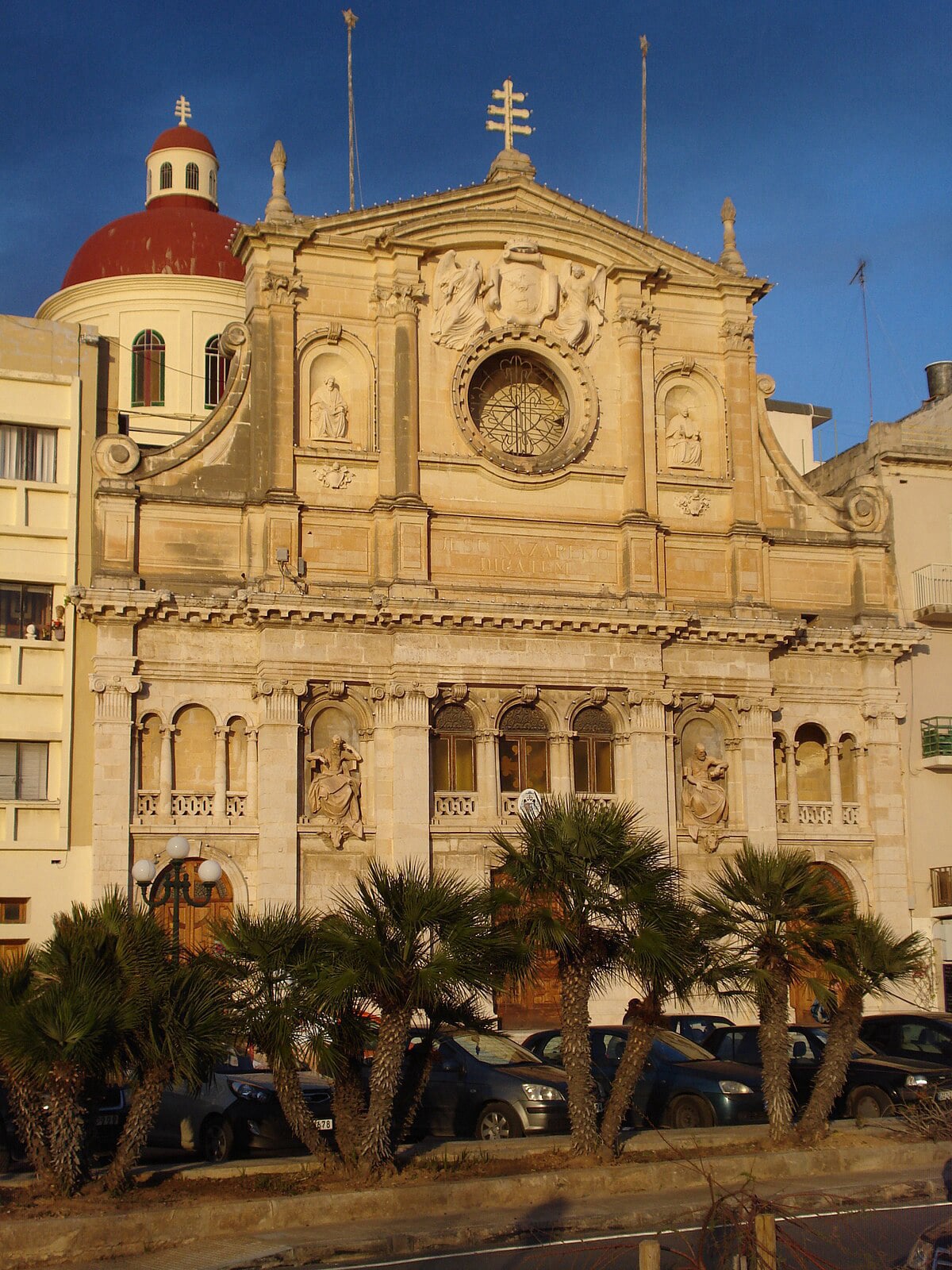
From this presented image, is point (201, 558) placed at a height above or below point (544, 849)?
above

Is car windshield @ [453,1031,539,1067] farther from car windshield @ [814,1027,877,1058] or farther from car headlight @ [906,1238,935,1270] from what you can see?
car headlight @ [906,1238,935,1270]

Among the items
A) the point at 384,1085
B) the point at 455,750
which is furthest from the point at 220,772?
the point at 384,1085

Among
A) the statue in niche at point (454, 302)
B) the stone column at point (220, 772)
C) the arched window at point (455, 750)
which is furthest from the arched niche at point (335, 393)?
the stone column at point (220, 772)

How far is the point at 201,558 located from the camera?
33.0 m

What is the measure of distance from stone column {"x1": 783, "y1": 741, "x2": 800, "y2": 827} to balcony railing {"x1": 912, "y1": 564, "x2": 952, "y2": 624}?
4789 mm

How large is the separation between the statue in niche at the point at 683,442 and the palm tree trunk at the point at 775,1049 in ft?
58.6

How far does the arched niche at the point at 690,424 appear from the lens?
3641 cm

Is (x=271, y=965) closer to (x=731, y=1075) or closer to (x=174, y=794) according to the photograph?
(x=731, y=1075)

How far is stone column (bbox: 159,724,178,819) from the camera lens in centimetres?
3178

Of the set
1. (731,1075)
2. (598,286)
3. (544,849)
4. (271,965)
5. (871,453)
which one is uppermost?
(598,286)

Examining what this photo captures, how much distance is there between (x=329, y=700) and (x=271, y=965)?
15.2 m

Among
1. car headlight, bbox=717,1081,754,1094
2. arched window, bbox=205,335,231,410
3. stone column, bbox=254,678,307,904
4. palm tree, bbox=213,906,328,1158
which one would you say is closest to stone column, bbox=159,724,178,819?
stone column, bbox=254,678,307,904

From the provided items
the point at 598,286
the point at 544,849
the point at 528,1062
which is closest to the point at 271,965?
the point at 544,849

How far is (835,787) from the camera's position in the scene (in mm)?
36219
